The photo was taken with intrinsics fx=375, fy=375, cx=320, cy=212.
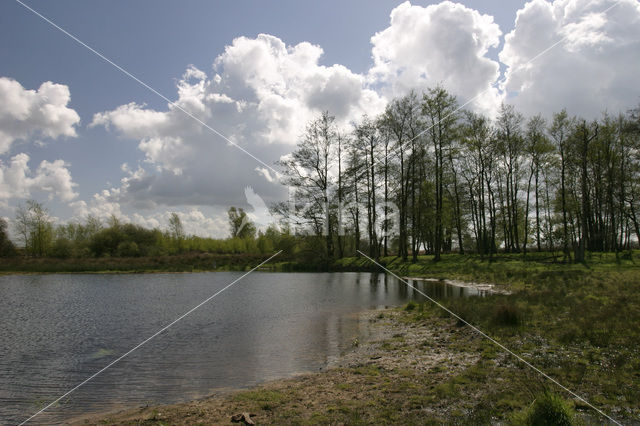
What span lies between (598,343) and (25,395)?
40.0 ft

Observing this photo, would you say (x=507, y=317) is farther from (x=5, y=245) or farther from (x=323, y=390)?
(x=5, y=245)

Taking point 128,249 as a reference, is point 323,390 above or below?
below

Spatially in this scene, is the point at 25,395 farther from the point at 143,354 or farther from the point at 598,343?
the point at 598,343

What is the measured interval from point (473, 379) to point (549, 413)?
2234mm

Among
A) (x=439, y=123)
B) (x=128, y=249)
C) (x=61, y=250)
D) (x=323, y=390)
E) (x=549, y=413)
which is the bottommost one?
(x=323, y=390)

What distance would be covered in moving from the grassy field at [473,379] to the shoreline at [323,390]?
0.8 inches

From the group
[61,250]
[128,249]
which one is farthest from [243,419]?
[61,250]

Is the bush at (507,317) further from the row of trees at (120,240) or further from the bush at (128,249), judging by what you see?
the bush at (128,249)

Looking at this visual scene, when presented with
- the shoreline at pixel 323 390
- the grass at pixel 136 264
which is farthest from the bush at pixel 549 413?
the grass at pixel 136 264

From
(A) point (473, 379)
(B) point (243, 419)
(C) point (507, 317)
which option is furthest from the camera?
(C) point (507, 317)

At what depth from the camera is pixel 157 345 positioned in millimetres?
11430

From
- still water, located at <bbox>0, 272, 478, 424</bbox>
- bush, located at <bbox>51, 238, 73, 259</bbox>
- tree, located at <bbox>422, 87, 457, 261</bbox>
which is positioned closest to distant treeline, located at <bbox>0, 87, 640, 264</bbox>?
tree, located at <bbox>422, 87, 457, 261</bbox>

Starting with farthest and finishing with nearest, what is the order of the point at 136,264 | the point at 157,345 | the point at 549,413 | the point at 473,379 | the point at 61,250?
the point at 61,250
the point at 136,264
the point at 157,345
the point at 473,379
the point at 549,413

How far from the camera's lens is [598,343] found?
827 cm
